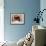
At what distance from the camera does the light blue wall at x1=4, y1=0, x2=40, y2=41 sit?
231 inches

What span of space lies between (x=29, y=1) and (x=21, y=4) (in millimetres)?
381

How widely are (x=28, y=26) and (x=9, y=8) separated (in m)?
1.16

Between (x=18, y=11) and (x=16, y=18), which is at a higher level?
(x=18, y=11)

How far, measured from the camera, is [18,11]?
591cm

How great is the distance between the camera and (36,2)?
598 cm

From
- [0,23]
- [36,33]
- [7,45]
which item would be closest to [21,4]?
[0,23]

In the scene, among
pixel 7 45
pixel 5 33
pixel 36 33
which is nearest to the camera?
pixel 36 33

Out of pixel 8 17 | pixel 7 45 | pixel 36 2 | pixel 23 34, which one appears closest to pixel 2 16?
pixel 8 17

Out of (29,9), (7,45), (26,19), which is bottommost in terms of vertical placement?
(7,45)

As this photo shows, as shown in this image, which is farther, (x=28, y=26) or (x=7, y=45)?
(x=28, y=26)

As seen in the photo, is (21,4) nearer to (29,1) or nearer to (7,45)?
(29,1)

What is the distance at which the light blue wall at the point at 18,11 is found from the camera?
586cm

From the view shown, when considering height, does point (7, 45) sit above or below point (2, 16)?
below

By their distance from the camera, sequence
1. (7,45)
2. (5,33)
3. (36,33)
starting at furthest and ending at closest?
(5,33), (7,45), (36,33)
